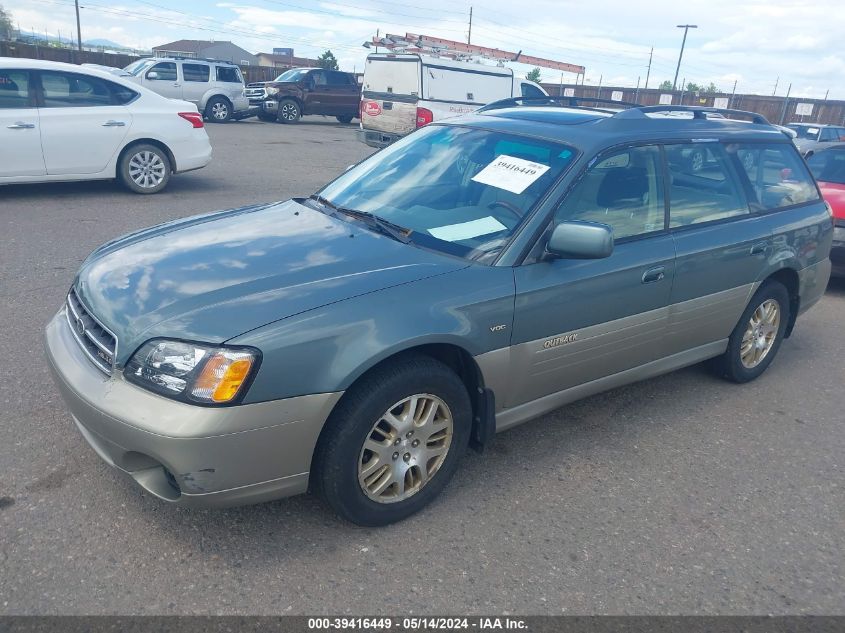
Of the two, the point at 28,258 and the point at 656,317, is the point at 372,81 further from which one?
the point at 656,317

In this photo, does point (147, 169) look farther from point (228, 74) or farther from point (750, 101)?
point (750, 101)

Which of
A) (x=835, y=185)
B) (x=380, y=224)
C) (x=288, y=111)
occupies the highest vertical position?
(x=380, y=224)

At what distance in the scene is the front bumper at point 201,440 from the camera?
8.05 feet

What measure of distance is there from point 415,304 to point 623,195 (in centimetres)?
150

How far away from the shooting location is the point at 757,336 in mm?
4750

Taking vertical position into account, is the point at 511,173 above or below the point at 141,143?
above

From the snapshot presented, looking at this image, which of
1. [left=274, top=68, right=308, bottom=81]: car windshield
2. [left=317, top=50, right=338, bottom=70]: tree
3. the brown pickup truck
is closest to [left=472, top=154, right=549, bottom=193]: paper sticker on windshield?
the brown pickup truck

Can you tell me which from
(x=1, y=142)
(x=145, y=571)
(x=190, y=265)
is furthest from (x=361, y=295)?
(x=1, y=142)

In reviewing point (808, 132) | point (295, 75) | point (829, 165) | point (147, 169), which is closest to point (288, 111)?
point (295, 75)

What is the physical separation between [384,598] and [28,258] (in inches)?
209

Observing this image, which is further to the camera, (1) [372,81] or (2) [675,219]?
(1) [372,81]

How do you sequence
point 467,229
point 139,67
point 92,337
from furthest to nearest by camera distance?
1. point 139,67
2. point 467,229
3. point 92,337

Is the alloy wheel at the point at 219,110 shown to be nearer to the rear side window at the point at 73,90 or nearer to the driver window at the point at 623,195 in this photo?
the rear side window at the point at 73,90

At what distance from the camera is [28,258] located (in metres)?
6.35
